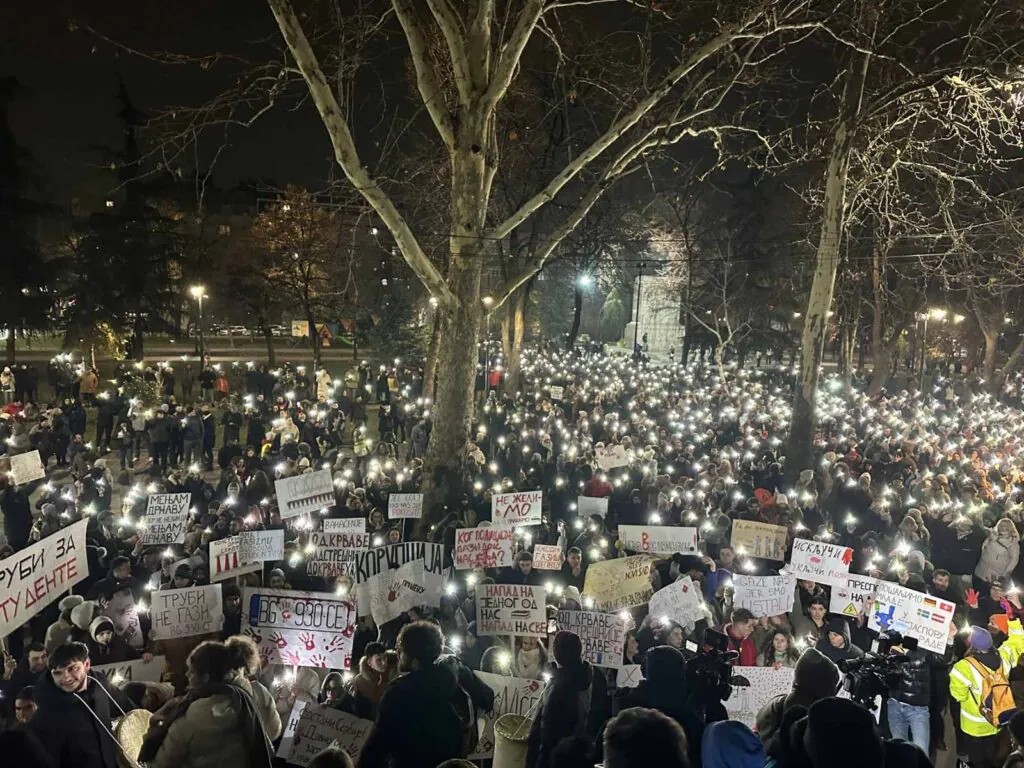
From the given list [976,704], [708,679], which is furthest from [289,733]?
[976,704]

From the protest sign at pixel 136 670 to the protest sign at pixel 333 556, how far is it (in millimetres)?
1990

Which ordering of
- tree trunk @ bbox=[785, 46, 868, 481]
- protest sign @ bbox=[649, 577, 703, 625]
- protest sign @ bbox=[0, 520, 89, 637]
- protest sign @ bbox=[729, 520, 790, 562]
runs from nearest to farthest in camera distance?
protest sign @ bbox=[0, 520, 89, 637] < protest sign @ bbox=[649, 577, 703, 625] < protest sign @ bbox=[729, 520, 790, 562] < tree trunk @ bbox=[785, 46, 868, 481]

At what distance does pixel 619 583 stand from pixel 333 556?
9.28 ft

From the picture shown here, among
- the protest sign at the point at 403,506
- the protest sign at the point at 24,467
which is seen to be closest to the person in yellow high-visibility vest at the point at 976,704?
the protest sign at the point at 403,506

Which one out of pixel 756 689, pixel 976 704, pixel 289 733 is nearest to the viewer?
pixel 289 733

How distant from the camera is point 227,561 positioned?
771 cm

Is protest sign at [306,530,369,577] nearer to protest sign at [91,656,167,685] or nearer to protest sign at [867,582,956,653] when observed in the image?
protest sign at [91,656,167,685]

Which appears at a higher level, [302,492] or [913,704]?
[302,492]

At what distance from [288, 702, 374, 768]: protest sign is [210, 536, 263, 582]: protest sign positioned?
297 cm

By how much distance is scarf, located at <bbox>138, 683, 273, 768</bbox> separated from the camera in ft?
12.3

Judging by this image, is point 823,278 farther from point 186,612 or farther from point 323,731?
point 323,731

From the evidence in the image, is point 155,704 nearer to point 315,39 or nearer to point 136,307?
point 315,39

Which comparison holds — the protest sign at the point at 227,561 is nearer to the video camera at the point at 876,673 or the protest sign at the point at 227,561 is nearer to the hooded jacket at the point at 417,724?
the hooded jacket at the point at 417,724

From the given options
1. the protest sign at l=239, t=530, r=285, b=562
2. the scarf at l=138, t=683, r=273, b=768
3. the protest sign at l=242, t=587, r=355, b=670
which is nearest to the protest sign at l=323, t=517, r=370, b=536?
the protest sign at l=239, t=530, r=285, b=562
